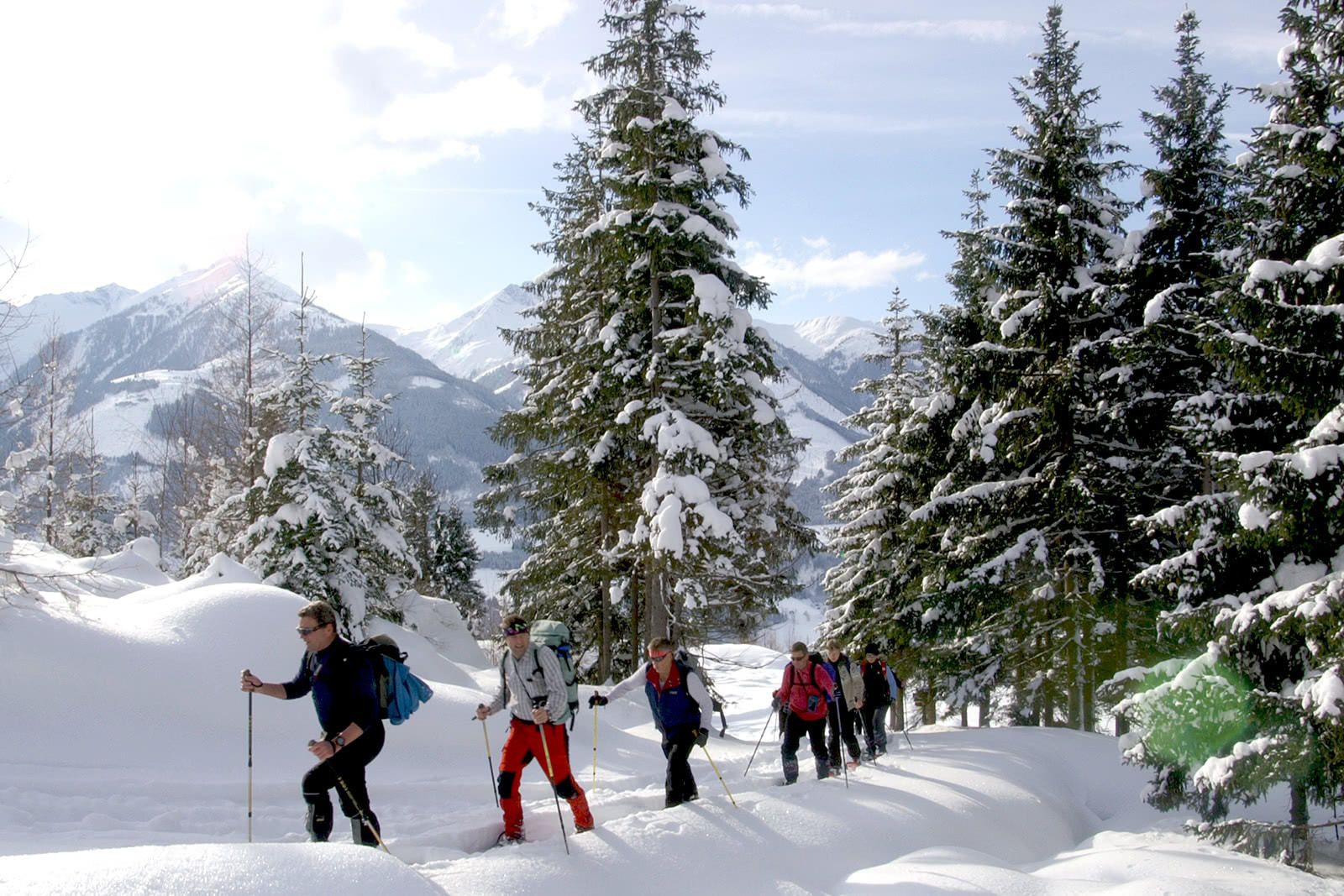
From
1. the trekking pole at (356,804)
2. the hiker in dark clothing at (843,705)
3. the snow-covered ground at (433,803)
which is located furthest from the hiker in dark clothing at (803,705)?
the trekking pole at (356,804)

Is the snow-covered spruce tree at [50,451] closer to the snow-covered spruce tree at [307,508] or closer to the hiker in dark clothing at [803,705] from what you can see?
the snow-covered spruce tree at [307,508]

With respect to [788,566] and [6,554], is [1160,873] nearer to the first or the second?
[6,554]

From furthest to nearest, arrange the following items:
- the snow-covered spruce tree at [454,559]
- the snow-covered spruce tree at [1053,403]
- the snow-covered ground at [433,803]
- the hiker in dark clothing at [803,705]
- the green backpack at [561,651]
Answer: the snow-covered spruce tree at [454,559] < the snow-covered spruce tree at [1053,403] < the hiker in dark clothing at [803,705] < the green backpack at [561,651] < the snow-covered ground at [433,803]

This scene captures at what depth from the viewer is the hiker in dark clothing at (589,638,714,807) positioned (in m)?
8.00

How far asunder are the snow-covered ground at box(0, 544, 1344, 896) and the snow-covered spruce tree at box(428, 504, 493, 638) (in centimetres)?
2810

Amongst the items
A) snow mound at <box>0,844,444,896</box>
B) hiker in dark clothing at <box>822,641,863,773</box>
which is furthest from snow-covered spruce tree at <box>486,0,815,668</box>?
snow mound at <box>0,844,444,896</box>

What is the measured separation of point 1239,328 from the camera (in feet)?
33.8

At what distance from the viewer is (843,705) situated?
12414mm

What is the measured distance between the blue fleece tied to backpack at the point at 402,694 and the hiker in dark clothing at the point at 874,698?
904 centimetres

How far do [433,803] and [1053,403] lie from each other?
38.1 feet

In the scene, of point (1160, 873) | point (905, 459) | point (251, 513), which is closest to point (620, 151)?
point (905, 459)

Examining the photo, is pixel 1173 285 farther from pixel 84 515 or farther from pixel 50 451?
pixel 84 515

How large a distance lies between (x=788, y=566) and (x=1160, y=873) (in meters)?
13.7

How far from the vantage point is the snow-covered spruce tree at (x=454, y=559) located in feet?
139
